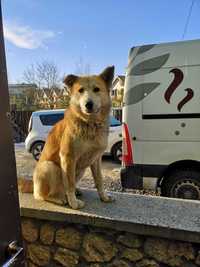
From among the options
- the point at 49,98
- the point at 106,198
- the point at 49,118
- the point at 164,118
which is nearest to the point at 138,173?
the point at 164,118

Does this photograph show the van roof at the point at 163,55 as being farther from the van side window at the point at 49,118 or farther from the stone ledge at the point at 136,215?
the van side window at the point at 49,118

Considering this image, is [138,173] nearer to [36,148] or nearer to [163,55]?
[163,55]

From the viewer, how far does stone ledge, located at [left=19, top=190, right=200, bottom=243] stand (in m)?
1.88

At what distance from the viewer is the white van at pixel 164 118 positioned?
399 cm

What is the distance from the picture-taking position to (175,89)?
4.03m

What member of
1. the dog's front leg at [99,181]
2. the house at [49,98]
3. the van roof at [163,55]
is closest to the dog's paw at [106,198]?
the dog's front leg at [99,181]

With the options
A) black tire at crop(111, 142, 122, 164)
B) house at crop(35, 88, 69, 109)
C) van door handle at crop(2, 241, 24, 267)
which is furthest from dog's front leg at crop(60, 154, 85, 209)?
house at crop(35, 88, 69, 109)

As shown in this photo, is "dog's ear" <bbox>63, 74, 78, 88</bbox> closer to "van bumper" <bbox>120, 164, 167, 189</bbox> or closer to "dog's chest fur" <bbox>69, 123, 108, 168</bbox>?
"dog's chest fur" <bbox>69, 123, 108, 168</bbox>

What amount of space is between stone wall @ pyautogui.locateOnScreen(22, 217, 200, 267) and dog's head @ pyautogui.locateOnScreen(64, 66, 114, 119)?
0.86m

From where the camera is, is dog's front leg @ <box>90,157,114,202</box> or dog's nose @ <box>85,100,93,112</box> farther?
dog's front leg @ <box>90,157,114,202</box>

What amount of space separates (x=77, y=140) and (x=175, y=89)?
228 cm

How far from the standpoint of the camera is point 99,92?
2230 mm

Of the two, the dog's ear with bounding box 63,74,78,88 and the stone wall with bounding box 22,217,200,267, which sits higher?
the dog's ear with bounding box 63,74,78,88

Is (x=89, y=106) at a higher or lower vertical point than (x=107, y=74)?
lower
